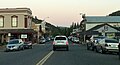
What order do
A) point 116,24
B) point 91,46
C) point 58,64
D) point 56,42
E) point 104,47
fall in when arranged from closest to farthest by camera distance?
point 58,64, point 104,47, point 56,42, point 91,46, point 116,24

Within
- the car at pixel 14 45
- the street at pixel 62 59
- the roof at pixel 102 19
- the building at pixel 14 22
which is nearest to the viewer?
the street at pixel 62 59

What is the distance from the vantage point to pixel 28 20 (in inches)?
3337

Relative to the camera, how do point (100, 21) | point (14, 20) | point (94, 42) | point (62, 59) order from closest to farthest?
point (62, 59) → point (94, 42) → point (14, 20) → point (100, 21)

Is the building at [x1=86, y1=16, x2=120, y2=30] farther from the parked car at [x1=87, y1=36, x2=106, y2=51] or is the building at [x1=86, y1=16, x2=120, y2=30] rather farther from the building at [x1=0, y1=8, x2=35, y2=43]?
the parked car at [x1=87, y1=36, x2=106, y2=51]

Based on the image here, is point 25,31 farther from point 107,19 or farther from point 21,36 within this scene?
point 107,19

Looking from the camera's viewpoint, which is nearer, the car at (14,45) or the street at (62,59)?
the street at (62,59)

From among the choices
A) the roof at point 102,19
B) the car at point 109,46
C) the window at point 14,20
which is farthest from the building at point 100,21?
the car at point 109,46

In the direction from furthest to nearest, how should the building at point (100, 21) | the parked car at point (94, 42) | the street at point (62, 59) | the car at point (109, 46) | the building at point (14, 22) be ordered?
the building at point (100, 21), the building at point (14, 22), the parked car at point (94, 42), the car at point (109, 46), the street at point (62, 59)

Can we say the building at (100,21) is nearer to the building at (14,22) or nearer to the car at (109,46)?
the building at (14,22)

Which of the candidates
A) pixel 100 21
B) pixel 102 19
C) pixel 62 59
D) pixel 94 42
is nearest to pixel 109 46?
pixel 94 42

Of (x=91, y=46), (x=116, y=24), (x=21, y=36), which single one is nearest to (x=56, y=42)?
(x=91, y=46)

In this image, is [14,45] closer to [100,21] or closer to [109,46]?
[109,46]

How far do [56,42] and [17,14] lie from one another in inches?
1678

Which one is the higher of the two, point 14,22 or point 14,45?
point 14,22
